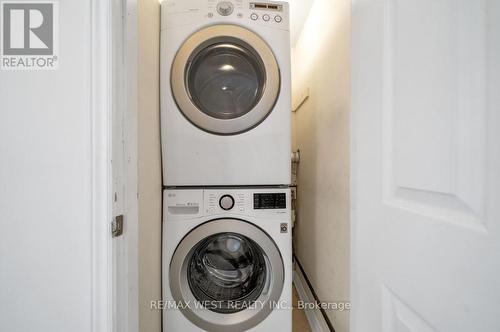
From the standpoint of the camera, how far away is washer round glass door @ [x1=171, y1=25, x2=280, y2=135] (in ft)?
3.21

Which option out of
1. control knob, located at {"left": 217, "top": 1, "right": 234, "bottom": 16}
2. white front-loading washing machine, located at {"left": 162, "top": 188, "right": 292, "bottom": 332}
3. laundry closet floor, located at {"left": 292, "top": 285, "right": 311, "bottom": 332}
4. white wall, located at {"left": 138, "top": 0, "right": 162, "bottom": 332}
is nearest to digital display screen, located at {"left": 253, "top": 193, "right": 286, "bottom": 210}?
white front-loading washing machine, located at {"left": 162, "top": 188, "right": 292, "bottom": 332}

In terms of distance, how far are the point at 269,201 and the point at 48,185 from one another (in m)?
0.77

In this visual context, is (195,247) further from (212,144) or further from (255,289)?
(212,144)

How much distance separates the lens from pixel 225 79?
3.49ft

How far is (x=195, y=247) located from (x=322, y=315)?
30.1 inches

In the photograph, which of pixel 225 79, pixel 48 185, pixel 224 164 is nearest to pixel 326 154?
pixel 224 164

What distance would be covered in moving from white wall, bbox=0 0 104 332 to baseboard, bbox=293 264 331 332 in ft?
3.56

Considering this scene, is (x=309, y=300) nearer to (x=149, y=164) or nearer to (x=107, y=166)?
(x=149, y=164)

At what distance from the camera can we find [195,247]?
0.98m

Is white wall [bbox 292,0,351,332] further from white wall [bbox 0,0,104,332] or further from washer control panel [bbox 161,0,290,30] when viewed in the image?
white wall [bbox 0,0,104,332]

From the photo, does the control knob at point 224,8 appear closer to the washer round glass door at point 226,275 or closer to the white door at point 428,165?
the white door at point 428,165

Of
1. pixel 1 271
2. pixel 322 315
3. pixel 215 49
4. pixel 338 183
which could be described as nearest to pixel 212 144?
pixel 215 49

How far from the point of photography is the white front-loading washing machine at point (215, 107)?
0.98 m

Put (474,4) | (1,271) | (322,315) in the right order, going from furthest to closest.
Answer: (322,315)
(1,271)
(474,4)
